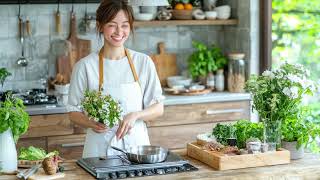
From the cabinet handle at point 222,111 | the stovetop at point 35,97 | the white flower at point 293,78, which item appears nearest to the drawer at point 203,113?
the cabinet handle at point 222,111

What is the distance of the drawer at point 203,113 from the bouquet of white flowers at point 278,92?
2024 millimetres

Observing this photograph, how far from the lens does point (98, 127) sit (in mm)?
3781

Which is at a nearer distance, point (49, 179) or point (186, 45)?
point (49, 179)

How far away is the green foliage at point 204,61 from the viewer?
20.0 ft

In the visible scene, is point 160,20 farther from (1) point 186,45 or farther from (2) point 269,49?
(2) point 269,49

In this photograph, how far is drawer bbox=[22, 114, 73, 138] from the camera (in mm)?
5199

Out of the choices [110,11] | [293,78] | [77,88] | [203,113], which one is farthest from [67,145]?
[293,78]

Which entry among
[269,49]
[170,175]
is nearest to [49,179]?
[170,175]

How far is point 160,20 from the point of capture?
5973 mm

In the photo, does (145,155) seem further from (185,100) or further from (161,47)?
(161,47)

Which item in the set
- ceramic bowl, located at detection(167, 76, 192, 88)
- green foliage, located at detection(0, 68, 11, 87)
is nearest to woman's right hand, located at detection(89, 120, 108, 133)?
green foliage, located at detection(0, 68, 11, 87)

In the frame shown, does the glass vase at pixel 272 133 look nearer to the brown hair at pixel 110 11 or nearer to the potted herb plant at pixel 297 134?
the potted herb plant at pixel 297 134

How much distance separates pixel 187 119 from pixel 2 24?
5.93 feet

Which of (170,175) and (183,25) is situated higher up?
(183,25)
